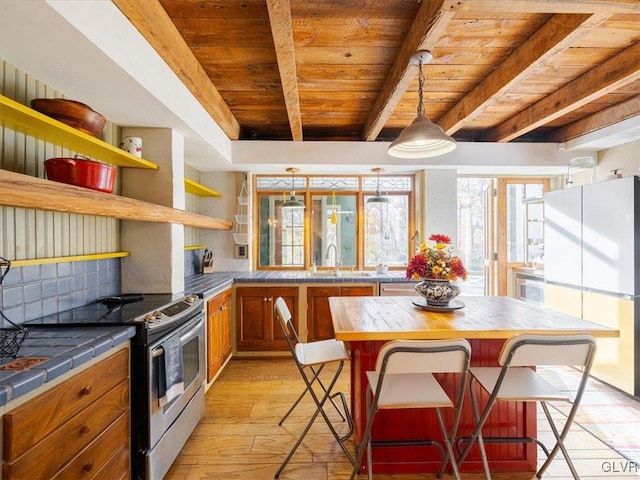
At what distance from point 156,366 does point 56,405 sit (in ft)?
1.88

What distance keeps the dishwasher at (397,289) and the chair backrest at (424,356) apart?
2156 millimetres

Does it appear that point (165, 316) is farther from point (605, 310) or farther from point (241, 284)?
point (605, 310)

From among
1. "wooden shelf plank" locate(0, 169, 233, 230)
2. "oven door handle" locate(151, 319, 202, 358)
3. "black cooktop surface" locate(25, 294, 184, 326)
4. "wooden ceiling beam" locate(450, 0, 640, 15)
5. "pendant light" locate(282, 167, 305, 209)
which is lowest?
"oven door handle" locate(151, 319, 202, 358)

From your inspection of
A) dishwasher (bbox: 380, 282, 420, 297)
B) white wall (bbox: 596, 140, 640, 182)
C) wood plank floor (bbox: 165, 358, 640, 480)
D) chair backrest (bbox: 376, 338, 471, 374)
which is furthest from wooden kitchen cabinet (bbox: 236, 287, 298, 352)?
white wall (bbox: 596, 140, 640, 182)

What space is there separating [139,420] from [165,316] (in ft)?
1.74

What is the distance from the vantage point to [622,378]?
106 inches

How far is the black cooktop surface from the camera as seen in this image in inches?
65.4

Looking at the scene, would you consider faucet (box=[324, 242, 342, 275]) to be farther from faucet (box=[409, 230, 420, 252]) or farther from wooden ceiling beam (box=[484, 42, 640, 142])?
wooden ceiling beam (box=[484, 42, 640, 142])

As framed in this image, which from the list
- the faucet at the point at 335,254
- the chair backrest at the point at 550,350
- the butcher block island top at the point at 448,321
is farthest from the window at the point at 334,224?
the chair backrest at the point at 550,350

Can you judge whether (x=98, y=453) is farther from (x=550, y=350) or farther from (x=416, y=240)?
(x=416, y=240)

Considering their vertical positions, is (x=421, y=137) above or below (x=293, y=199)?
above

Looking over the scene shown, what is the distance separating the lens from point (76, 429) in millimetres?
1231

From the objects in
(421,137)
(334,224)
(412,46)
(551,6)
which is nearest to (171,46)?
(412,46)

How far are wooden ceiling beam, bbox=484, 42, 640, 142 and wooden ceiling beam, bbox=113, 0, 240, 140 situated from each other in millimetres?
2911
